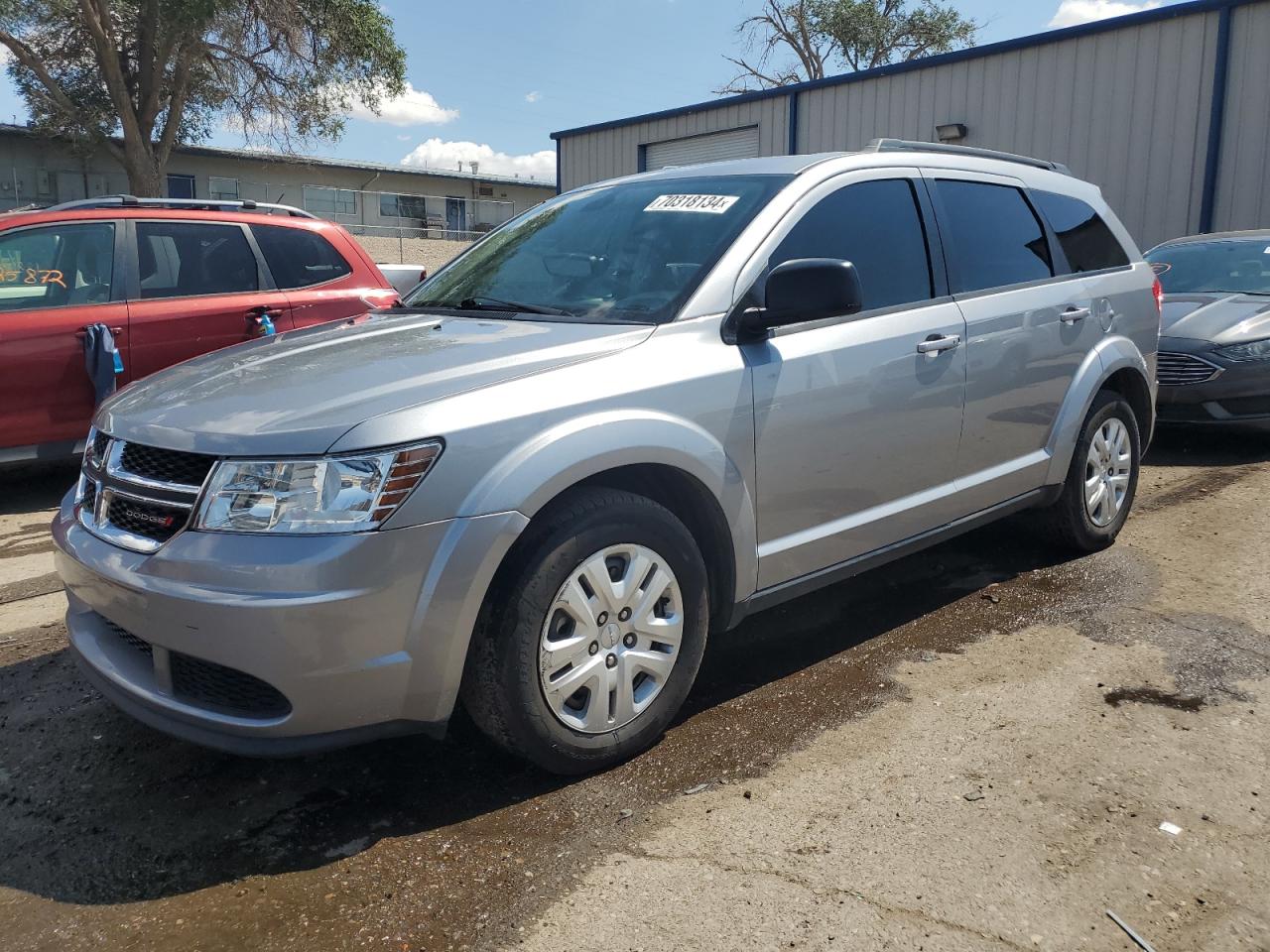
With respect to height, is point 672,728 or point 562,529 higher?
point 562,529

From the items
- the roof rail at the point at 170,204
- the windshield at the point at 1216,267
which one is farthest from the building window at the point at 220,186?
the windshield at the point at 1216,267

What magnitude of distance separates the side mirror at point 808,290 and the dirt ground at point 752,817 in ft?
4.17

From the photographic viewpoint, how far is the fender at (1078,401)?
440 cm

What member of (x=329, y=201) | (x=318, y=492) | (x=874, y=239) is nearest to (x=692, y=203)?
(x=874, y=239)

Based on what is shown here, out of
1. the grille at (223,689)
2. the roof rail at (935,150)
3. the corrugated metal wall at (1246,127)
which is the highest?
the corrugated metal wall at (1246,127)

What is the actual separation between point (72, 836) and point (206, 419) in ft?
3.69

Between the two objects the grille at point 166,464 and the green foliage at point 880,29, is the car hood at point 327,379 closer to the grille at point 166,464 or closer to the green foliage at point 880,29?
the grille at point 166,464

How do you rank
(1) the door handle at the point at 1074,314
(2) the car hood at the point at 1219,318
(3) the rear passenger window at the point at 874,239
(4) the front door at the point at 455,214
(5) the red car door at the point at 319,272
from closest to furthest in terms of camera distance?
(3) the rear passenger window at the point at 874,239 → (1) the door handle at the point at 1074,314 → (5) the red car door at the point at 319,272 → (2) the car hood at the point at 1219,318 → (4) the front door at the point at 455,214

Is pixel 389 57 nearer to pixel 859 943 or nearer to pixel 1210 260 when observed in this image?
pixel 1210 260

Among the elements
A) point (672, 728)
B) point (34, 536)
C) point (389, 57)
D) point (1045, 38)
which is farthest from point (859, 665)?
point (389, 57)

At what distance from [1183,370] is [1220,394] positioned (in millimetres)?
290

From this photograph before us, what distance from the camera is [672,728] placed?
10.5 ft

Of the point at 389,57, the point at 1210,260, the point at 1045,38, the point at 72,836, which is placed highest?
the point at 389,57

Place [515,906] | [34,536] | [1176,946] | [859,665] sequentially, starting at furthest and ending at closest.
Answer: [34,536]
[859,665]
[515,906]
[1176,946]
